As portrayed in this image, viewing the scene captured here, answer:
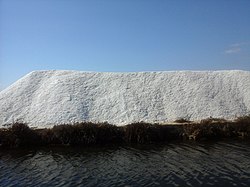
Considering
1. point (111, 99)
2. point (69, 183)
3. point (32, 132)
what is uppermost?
point (111, 99)

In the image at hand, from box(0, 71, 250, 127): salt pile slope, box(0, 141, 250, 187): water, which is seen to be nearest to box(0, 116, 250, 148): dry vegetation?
box(0, 141, 250, 187): water

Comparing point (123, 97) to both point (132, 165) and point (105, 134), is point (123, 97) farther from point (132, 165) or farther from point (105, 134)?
point (132, 165)

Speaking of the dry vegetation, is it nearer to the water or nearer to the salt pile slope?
the water

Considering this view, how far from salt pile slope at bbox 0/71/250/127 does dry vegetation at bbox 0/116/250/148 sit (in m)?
4.56

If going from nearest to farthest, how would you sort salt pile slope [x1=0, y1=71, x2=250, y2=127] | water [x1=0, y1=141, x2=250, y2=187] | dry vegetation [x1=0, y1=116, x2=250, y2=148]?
water [x1=0, y1=141, x2=250, y2=187], dry vegetation [x1=0, y1=116, x2=250, y2=148], salt pile slope [x1=0, y1=71, x2=250, y2=127]

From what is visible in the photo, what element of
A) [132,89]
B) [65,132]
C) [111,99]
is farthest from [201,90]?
[65,132]

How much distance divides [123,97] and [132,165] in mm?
17870

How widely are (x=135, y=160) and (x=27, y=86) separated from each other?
2362 centimetres

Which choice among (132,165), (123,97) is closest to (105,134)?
(132,165)

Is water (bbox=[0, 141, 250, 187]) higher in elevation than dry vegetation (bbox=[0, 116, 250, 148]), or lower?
lower

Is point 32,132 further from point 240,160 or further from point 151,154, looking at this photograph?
point 240,160

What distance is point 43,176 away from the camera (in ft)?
53.7

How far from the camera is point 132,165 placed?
1800 cm

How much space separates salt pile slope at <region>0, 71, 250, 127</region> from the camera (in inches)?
1255
